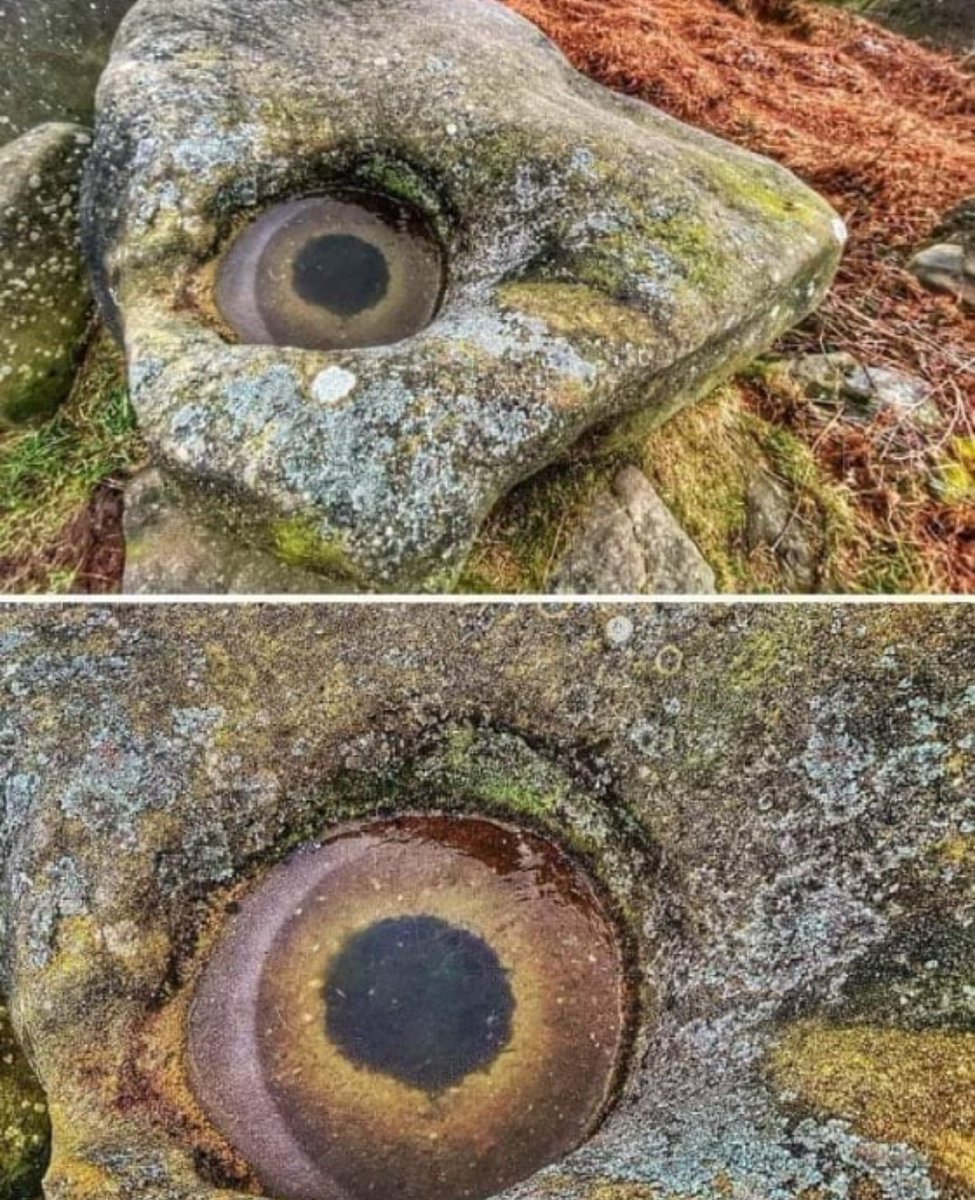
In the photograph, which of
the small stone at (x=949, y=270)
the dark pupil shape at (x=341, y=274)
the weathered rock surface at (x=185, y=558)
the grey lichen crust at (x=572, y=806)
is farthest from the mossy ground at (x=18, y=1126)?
the small stone at (x=949, y=270)

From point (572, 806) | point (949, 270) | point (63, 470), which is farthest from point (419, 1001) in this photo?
point (949, 270)

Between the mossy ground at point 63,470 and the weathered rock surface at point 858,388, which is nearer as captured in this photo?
the mossy ground at point 63,470

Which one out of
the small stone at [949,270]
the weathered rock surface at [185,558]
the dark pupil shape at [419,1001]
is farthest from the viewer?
the small stone at [949,270]

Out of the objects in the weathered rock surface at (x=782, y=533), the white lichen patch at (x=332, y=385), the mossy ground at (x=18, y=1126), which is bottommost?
the mossy ground at (x=18, y=1126)

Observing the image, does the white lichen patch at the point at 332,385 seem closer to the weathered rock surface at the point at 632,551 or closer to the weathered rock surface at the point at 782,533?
the weathered rock surface at the point at 632,551

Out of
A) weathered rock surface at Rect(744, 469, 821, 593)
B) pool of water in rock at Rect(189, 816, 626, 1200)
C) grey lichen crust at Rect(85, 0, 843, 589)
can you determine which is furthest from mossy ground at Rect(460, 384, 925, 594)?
pool of water in rock at Rect(189, 816, 626, 1200)

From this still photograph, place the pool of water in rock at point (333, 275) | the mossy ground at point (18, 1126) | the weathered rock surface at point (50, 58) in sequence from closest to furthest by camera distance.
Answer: the mossy ground at point (18, 1126)
the pool of water in rock at point (333, 275)
the weathered rock surface at point (50, 58)

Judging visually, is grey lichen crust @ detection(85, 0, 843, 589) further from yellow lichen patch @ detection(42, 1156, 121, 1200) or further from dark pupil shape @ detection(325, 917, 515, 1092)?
yellow lichen patch @ detection(42, 1156, 121, 1200)
